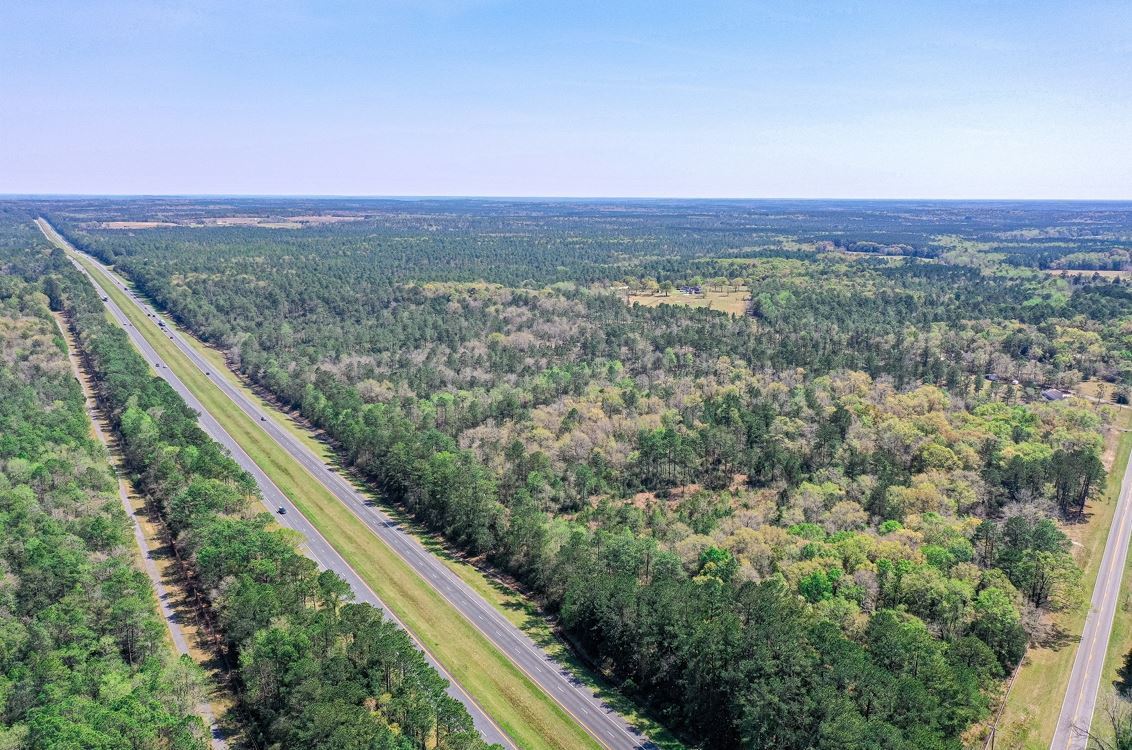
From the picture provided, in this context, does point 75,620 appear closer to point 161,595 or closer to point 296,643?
point 161,595

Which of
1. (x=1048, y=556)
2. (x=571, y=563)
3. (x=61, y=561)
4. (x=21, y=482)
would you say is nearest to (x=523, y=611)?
(x=571, y=563)

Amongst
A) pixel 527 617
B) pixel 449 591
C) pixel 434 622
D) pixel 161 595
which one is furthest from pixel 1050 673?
pixel 161 595

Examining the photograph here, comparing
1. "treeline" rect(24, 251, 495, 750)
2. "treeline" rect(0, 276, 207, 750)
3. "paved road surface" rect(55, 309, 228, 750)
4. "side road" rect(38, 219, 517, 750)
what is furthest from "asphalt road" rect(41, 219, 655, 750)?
"treeline" rect(0, 276, 207, 750)

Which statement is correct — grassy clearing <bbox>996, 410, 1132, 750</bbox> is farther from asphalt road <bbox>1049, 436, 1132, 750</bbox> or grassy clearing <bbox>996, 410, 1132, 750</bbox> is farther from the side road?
the side road

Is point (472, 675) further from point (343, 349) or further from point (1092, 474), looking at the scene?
point (343, 349)

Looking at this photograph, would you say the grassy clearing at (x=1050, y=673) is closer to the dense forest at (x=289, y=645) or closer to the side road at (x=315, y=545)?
the side road at (x=315, y=545)
